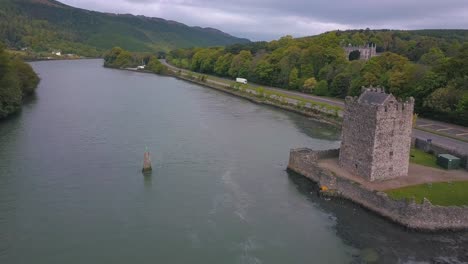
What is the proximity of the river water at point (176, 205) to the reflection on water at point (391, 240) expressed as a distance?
50 mm

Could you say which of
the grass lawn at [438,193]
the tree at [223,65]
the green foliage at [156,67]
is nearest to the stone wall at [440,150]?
the grass lawn at [438,193]

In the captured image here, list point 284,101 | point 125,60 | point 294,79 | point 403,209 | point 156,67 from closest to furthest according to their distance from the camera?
1. point 403,209
2. point 284,101
3. point 294,79
4. point 156,67
5. point 125,60

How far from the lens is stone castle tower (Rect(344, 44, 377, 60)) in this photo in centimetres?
10412

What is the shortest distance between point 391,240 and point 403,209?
2094 millimetres

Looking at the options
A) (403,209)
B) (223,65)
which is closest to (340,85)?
(403,209)

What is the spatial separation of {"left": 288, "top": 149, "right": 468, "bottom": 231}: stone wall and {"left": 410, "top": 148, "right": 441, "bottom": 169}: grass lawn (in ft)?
26.8

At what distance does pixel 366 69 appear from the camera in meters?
62.8

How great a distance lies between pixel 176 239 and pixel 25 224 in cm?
761

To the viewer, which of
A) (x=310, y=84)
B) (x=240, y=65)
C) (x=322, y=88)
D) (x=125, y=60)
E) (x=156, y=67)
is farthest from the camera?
(x=125, y=60)

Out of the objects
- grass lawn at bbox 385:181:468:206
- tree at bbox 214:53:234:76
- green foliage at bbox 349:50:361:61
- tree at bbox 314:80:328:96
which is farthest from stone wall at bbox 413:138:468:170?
tree at bbox 214:53:234:76

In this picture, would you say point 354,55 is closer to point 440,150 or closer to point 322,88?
point 322,88

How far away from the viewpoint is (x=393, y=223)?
23109 mm

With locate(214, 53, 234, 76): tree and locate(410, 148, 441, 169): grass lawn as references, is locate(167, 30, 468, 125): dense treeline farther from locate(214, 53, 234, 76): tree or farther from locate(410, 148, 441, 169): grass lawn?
locate(410, 148, 441, 169): grass lawn

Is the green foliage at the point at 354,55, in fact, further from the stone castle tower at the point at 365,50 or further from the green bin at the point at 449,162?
Answer: the green bin at the point at 449,162
